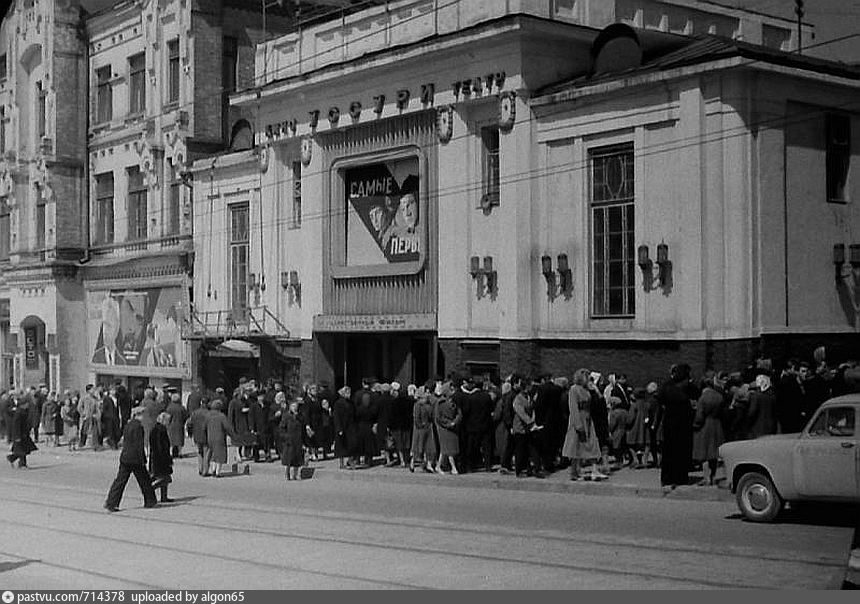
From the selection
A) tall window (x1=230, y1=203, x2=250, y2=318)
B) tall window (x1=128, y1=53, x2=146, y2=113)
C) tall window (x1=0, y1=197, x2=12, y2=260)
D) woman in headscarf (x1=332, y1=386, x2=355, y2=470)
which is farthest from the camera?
tall window (x1=0, y1=197, x2=12, y2=260)

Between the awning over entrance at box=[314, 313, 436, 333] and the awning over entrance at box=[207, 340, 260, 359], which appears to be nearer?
the awning over entrance at box=[314, 313, 436, 333]

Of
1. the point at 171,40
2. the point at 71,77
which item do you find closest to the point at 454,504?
the point at 171,40

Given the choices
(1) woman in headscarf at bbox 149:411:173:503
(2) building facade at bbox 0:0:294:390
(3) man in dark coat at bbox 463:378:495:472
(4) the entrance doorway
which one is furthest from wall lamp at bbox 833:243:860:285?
(2) building facade at bbox 0:0:294:390

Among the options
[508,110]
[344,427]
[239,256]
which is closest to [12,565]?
[344,427]

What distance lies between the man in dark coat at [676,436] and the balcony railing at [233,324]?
16.2 metres

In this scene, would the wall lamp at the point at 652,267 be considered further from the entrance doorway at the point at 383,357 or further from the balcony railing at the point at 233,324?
the balcony railing at the point at 233,324

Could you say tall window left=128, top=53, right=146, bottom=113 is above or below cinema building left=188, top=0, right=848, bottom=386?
above

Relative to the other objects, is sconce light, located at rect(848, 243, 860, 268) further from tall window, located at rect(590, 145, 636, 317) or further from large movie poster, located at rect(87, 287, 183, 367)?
large movie poster, located at rect(87, 287, 183, 367)

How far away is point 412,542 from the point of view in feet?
49.5

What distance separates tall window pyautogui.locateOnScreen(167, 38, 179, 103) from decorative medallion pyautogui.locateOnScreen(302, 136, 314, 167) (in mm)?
8457

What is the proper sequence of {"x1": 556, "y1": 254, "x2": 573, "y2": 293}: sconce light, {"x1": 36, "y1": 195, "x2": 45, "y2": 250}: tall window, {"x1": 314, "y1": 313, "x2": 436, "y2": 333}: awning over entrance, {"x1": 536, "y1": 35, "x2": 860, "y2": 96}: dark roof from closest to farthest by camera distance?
{"x1": 536, "y1": 35, "x2": 860, "y2": 96}: dark roof, {"x1": 556, "y1": 254, "x2": 573, "y2": 293}: sconce light, {"x1": 314, "y1": 313, "x2": 436, "y2": 333}: awning over entrance, {"x1": 36, "y1": 195, "x2": 45, "y2": 250}: tall window

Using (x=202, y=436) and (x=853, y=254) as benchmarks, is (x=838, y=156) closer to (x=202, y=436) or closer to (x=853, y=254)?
(x=853, y=254)

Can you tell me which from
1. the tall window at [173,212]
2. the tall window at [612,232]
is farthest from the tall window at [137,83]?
the tall window at [612,232]

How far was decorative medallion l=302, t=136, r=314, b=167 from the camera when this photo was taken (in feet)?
106
